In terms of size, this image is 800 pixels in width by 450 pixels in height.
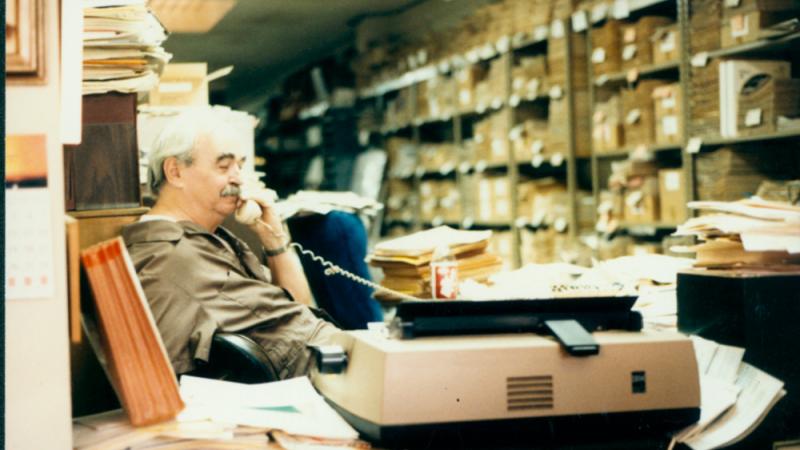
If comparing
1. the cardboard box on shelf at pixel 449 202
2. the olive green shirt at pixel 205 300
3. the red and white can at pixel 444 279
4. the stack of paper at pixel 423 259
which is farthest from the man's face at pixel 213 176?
the cardboard box on shelf at pixel 449 202

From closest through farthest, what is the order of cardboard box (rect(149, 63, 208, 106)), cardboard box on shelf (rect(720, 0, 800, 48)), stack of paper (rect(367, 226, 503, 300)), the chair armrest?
the chair armrest < stack of paper (rect(367, 226, 503, 300)) < cardboard box (rect(149, 63, 208, 106)) < cardboard box on shelf (rect(720, 0, 800, 48))

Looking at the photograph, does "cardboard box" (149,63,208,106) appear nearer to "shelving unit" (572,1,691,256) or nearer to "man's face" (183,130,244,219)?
"man's face" (183,130,244,219)

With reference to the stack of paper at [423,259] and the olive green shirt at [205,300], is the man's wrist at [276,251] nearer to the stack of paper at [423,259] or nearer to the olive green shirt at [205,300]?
the olive green shirt at [205,300]

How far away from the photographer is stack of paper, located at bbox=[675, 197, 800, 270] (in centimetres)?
184

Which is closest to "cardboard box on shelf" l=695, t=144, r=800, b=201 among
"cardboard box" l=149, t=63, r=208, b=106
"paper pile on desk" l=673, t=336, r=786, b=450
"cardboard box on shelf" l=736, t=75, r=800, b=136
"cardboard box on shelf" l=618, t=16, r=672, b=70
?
"cardboard box on shelf" l=736, t=75, r=800, b=136

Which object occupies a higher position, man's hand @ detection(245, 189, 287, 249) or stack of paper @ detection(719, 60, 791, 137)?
stack of paper @ detection(719, 60, 791, 137)

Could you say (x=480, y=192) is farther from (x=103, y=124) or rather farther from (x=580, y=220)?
(x=103, y=124)

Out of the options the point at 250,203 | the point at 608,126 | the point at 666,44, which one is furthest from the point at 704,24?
the point at 250,203

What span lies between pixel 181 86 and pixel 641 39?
273 centimetres

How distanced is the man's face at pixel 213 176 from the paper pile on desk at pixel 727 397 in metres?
1.60

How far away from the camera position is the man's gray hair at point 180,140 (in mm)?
2850

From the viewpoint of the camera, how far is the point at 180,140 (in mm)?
2867

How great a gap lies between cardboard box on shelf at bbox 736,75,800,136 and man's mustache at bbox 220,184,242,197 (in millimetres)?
2626

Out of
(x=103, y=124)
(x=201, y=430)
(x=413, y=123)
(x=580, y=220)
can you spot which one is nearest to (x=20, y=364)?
(x=201, y=430)
